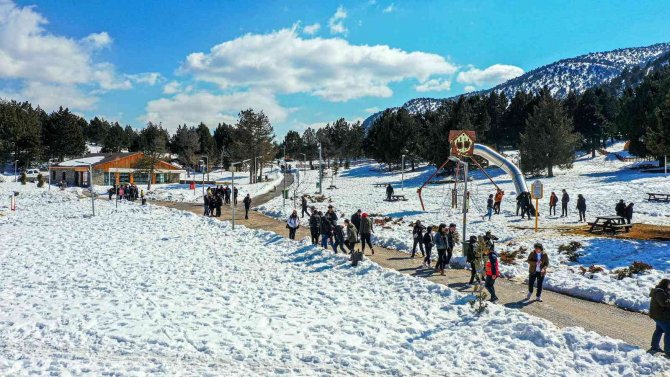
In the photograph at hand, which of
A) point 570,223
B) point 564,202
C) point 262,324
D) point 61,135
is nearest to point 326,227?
point 262,324

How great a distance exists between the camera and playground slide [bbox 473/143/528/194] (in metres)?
31.2

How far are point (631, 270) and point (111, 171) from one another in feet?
218

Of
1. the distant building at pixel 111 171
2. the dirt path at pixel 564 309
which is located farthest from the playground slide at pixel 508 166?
the distant building at pixel 111 171

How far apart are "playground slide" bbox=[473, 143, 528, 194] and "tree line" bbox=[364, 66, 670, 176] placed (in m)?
7.96

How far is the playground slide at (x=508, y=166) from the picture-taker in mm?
31209

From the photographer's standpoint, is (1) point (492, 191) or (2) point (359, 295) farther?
(1) point (492, 191)

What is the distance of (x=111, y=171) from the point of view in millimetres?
65625

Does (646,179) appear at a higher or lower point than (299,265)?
higher

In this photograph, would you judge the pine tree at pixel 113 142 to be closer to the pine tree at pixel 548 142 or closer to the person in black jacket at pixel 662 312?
the pine tree at pixel 548 142

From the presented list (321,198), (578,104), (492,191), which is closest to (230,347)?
(321,198)

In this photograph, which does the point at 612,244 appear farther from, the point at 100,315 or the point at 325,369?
the point at 100,315

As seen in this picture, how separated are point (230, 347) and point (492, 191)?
3831 cm

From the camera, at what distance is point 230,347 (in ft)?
33.8

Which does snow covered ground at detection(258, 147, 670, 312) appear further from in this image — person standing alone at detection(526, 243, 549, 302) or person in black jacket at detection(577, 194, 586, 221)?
person standing alone at detection(526, 243, 549, 302)
